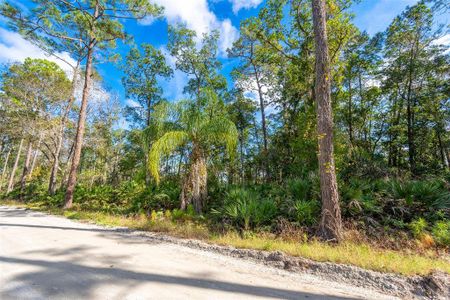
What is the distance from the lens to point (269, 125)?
1838cm

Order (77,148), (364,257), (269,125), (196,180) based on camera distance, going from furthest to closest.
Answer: (269,125)
(77,148)
(196,180)
(364,257)

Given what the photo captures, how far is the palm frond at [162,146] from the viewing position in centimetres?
763

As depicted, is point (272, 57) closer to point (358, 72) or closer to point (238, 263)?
point (358, 72)

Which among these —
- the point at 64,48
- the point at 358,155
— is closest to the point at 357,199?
the point at 358,155

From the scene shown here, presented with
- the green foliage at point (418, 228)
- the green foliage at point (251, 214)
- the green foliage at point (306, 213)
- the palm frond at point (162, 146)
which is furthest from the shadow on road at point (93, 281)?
the palm frond at point (162, 146)

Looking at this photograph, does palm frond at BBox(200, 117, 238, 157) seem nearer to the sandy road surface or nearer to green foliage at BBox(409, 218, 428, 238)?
the sandy road surface

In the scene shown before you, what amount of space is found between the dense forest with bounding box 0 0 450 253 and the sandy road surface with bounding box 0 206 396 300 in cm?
224

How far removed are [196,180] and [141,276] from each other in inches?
223

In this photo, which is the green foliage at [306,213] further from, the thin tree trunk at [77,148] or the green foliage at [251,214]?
the thin tree trunk at [77,148]

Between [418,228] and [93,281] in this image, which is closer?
[93,281]

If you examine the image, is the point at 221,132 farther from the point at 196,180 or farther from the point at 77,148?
the point at 77,148

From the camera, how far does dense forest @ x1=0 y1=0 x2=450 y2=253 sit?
243 inches

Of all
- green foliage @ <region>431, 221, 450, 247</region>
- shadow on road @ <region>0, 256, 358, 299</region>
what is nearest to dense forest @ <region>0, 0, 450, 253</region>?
green foliage @ <region>431, 221, 450, 247</region>

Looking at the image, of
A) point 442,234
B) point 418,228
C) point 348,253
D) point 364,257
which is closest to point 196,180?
point 348,253
